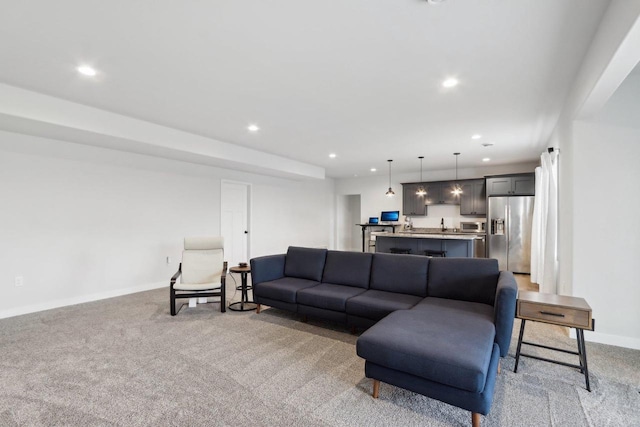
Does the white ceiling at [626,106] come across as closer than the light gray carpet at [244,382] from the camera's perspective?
No

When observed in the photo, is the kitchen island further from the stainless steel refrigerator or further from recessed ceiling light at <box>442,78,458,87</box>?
recessed ceiling light at <box>442,78,458,87</box>

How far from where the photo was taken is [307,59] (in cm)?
256

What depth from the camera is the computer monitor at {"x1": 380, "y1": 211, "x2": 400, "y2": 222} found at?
28.3ft

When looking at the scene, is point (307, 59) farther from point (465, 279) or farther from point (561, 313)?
point (561, 313)

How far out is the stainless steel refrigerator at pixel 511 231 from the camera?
6.47 m

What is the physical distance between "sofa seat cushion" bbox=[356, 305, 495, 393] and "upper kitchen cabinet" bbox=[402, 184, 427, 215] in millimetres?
6282

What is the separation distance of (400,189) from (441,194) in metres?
1.24

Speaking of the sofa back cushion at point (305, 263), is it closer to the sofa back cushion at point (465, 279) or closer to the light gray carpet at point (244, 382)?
the light gray carpet at point (244, 382)

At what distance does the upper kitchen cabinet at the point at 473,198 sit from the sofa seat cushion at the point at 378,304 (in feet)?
17.5

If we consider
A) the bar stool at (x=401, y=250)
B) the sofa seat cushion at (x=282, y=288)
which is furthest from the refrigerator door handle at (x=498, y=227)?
the sofa seat cushion at (x=282, y=288)

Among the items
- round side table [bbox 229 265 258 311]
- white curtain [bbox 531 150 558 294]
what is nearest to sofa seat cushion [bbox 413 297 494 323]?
white curtain [bbox 531 150 558 294]

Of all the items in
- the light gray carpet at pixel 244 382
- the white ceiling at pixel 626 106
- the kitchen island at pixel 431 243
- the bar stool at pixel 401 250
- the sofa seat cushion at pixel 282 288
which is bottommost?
the light gray carpet at pixel 244 382

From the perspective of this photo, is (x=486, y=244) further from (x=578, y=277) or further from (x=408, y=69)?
(x=408, y=69)

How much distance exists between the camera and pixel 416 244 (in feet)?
20.5
